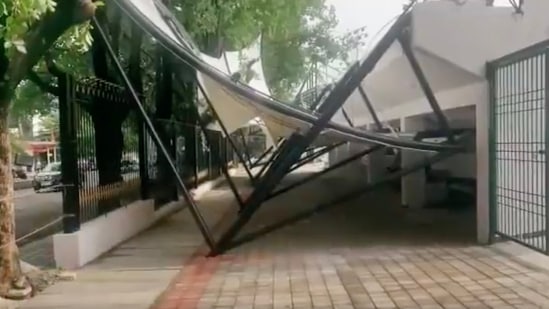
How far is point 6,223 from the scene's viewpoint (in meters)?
6.55

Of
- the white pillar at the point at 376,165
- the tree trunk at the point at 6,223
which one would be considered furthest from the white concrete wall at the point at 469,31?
the white pillar at the point at 376,165

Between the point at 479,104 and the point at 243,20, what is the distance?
11.6 meters

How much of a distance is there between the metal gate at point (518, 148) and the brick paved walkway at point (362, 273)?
0.59 metres

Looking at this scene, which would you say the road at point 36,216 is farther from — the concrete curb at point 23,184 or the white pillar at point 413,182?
the concrete curb at point 23,184

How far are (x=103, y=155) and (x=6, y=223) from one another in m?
3.29

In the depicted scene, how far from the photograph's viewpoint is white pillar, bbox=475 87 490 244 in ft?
30.1

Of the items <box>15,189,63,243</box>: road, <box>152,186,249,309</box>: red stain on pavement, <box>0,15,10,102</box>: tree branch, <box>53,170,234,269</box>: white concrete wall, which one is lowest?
<box>15,189,63,243</box>: road

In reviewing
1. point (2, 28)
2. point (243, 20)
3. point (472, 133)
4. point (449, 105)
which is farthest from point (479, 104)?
point (243, 20)

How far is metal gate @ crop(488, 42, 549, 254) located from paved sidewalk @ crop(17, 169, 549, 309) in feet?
1.89

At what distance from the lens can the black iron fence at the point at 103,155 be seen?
818 centimetres

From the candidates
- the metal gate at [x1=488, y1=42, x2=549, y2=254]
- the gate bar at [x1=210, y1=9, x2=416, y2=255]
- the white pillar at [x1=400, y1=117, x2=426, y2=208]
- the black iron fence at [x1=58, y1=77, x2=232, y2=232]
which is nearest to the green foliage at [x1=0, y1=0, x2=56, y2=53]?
the black iron fence at [x1=58, y1=77, x2=232, y2=232]

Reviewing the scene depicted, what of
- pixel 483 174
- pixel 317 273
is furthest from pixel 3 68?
pixel 483 174

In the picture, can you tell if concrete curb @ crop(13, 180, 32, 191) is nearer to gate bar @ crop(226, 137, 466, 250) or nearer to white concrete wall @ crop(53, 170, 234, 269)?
white concrete wall @ crop(53, 170, 234, 269)

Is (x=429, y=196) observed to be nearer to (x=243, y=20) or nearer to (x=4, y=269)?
(x=243, y=20)
